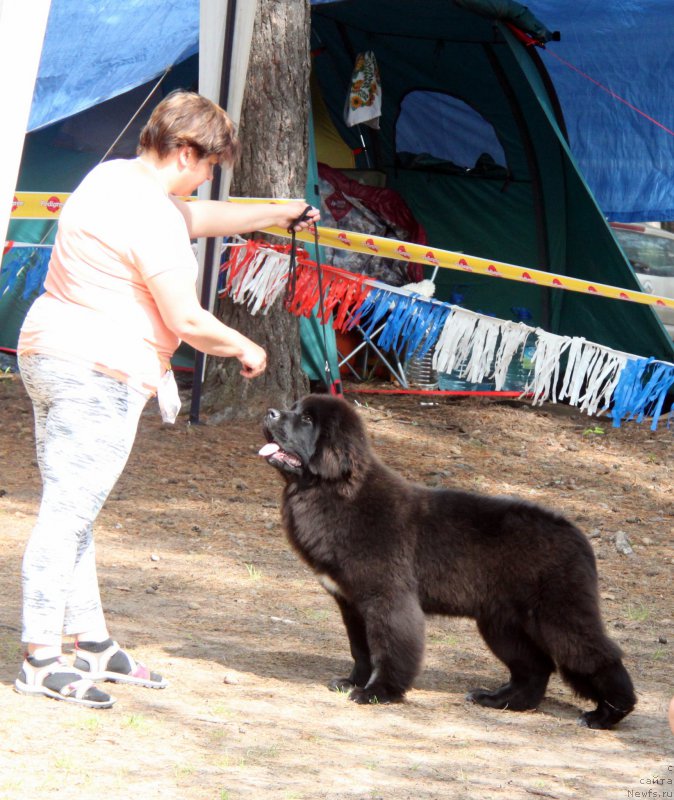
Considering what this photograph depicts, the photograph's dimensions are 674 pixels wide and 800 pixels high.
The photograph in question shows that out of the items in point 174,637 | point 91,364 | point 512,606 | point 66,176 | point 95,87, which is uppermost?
point 95,87

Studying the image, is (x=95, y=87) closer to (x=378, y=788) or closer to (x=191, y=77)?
(x=191, y=77)

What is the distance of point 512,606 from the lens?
390 cm

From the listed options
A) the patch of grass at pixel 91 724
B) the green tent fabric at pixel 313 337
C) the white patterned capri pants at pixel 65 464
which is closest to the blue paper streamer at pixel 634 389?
the green tent fabric at pixel 313 337

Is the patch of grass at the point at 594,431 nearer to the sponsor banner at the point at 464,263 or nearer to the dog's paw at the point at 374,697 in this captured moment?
the sponsor banner at the point at 464,263

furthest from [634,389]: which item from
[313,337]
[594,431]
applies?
[313,337]

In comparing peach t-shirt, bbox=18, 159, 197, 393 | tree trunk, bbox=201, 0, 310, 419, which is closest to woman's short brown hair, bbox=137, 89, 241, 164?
peach t-shirt, bbox=18, 159, 197, 393

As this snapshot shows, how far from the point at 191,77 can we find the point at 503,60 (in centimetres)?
A: 288

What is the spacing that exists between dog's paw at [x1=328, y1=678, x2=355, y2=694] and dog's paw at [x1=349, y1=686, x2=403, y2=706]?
0.11m

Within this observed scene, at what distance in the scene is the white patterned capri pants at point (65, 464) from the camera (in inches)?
133

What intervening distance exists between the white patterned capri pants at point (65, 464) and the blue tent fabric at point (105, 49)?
5.57 m

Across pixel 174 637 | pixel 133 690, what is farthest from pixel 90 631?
pixel 174 637

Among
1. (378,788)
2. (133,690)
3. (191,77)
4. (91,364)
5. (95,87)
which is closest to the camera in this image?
Answer: (378,788)

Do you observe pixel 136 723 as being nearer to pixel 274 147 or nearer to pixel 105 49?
pixel 274 147

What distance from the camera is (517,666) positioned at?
3.98 meters
